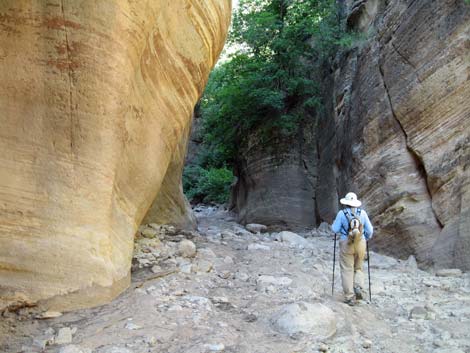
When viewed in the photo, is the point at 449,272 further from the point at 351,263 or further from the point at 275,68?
the point at 275,68

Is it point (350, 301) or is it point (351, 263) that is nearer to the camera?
point (350, 301)

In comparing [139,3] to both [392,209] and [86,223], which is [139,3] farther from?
[392,209]

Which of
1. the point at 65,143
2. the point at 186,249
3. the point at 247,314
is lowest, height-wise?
the point at 247,314

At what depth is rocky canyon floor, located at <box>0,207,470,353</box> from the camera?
404 centimetres

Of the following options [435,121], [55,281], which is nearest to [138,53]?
[55,281]

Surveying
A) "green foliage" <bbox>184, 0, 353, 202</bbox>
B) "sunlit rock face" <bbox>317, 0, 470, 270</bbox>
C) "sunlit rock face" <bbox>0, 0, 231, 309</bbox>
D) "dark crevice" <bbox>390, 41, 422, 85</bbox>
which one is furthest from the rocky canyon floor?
"green foliage" <bbox>184, 0, 353, 202</bbox>

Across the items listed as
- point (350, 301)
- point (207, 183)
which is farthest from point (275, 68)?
point (350, 301)

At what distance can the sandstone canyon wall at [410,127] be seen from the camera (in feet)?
24.4

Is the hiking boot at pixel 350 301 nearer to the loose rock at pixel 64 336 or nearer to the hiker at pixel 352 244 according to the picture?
the hiker at pixel 352 244

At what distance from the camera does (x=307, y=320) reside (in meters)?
4.39

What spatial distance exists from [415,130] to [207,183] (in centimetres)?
1382

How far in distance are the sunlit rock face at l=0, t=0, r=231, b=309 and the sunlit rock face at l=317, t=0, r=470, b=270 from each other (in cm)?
519

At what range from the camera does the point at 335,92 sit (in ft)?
41.9

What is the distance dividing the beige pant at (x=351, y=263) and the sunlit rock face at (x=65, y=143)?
2.70 meters
